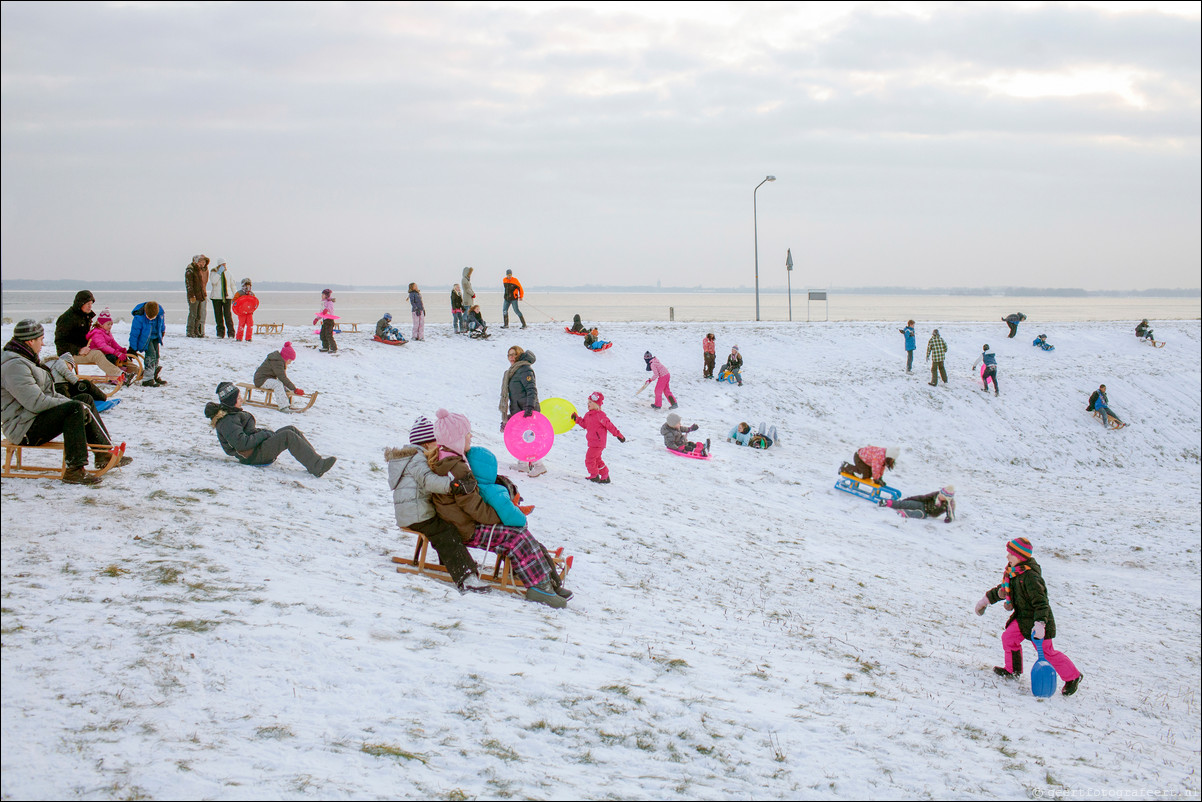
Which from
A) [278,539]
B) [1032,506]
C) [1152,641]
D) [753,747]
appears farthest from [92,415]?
[1032,506]

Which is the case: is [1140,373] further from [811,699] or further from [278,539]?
[278,539]

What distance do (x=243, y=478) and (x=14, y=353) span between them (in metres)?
2.83

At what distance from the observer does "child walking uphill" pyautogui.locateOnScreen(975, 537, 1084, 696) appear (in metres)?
7.45

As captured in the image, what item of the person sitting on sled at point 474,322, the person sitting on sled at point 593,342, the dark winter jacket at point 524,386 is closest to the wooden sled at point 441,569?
the dark winter jacket at point 524,386

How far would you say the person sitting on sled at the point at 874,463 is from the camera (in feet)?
49.8

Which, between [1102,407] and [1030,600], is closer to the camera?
[1030,600]

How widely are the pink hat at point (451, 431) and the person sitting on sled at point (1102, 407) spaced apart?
2769cm

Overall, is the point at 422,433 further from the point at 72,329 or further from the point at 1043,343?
the point at 1043,343

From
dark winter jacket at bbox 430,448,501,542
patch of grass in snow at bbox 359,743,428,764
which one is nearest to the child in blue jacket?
dark winter jacket at bbox 430,448,501,542

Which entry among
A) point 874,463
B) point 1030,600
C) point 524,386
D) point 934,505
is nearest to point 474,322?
point 524,386

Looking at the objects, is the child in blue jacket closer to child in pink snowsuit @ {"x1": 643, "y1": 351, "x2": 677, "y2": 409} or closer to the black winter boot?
child in pink snowsuit @ {"x1": 643, "y1": 351, "x2": 677, "y2": 409}

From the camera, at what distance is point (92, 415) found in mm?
8109

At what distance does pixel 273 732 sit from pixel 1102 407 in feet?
99.9

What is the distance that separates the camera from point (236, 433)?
9602 mm
